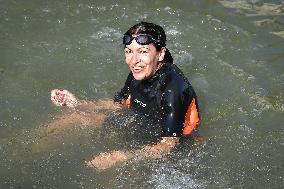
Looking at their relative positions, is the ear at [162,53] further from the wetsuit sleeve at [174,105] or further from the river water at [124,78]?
the river water at [124,78]

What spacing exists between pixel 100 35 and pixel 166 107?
13.9 ft

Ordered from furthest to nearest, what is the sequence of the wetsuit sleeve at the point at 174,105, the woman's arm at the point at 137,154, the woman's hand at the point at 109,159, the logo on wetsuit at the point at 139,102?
the logo on wetsuit at the point at 139,102, the woman's hand at the point at 109,159, the woman's arm at the point at 137,154, the wetsuit sleeve at the point at 174,105

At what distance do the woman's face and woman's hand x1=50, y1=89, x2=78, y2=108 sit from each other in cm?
109

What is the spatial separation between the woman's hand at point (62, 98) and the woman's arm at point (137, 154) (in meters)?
0.79

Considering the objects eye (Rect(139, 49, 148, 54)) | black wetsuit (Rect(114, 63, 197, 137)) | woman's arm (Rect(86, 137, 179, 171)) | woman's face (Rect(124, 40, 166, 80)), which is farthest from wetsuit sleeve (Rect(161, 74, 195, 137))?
eye (Rect(139, 49, 148, 54))

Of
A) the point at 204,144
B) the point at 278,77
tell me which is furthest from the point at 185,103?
the point at 278,77

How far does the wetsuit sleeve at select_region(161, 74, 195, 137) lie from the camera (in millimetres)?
5520

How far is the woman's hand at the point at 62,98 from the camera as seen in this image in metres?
6.21

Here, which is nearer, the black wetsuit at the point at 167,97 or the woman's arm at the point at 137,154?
the black wetsuit at the point at 167,97

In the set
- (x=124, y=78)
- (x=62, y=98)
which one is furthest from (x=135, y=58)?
(x=124, y=78)

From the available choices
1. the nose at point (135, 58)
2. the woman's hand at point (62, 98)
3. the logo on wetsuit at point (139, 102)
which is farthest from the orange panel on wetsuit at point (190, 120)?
the woman's hand at point (62, 98)

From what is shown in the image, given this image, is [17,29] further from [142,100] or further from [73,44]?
[142,100]

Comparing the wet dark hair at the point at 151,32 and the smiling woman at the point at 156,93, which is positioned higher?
the wet dark hair at the point at 151,32

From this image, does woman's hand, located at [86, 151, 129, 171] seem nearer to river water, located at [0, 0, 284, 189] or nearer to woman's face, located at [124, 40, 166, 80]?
river water, located at [0, 0, 284, 189]
